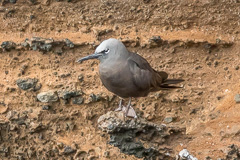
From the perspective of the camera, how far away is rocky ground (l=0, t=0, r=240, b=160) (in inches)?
179

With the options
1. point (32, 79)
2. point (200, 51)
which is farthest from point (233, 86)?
point (32, 79)

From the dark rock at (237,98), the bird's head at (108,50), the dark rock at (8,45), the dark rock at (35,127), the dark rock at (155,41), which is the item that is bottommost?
the dark rock at (35,127)

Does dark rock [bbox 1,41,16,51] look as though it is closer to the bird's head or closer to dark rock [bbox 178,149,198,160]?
the bird's head

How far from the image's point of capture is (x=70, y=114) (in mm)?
4656

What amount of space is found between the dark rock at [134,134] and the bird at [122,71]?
10 centimetres

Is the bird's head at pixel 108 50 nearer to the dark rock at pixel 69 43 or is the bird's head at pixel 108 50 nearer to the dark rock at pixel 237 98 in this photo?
the dark rock at pixel 69 43

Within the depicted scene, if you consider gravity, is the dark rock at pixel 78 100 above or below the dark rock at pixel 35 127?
above

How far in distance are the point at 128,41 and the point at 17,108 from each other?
1456 millimetres

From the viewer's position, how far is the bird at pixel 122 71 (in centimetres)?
335

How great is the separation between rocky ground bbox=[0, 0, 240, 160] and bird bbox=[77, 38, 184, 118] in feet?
2.92

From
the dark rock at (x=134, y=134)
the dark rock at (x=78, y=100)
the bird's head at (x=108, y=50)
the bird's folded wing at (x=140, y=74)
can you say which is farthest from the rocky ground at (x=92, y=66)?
the bird's head at (x=108, y=50)

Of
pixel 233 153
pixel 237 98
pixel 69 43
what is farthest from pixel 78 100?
pixel 233 153

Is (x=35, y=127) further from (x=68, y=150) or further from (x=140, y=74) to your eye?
(x=140, y=74)

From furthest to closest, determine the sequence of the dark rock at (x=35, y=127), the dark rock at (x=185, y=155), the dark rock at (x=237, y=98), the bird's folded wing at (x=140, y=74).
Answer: the dark rock at (x=35, y=127) < the dark rock at (x=237, y=98) < the dark rock at (x=185, y=155) < the bird's folded wing at (x=140, y=74)
